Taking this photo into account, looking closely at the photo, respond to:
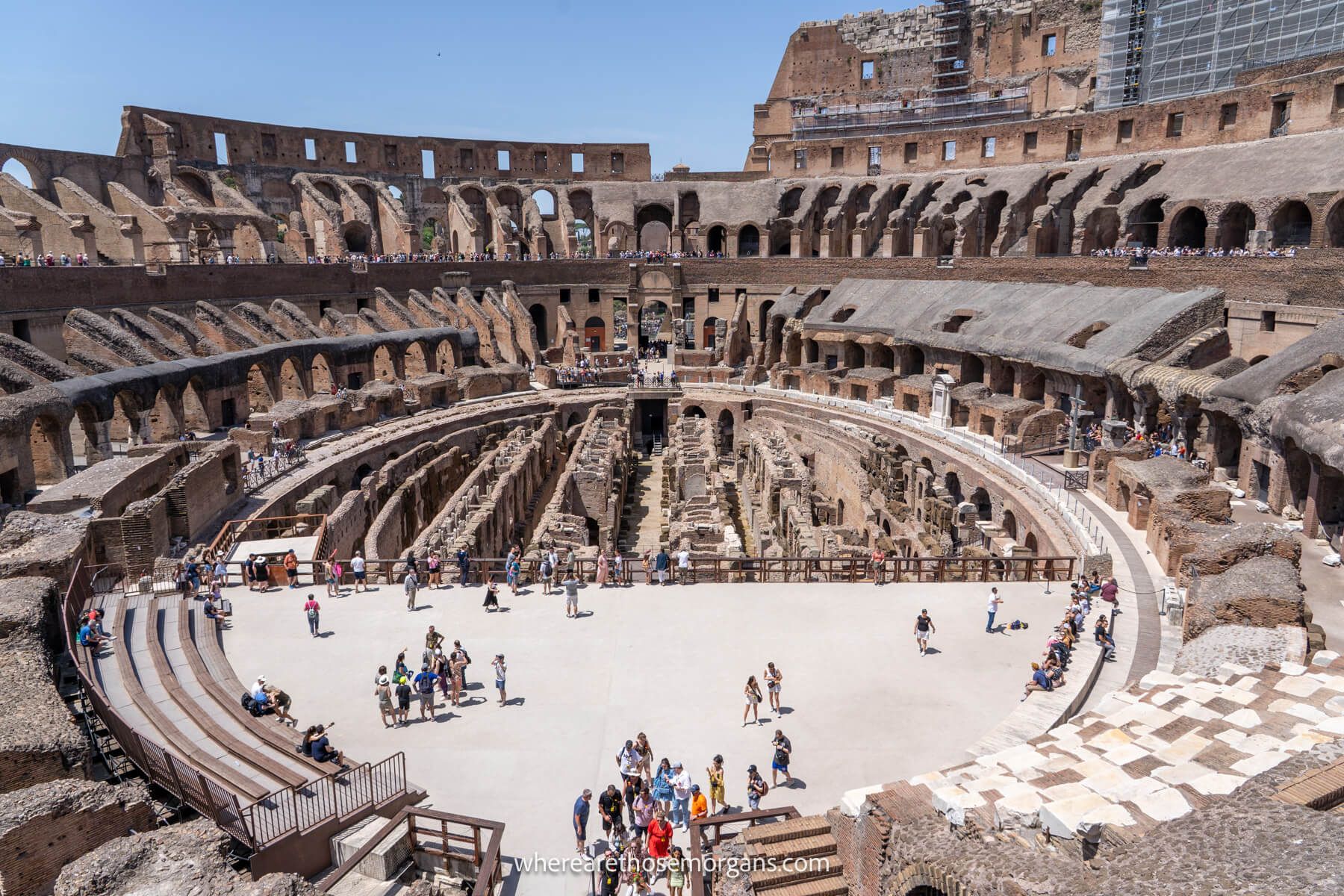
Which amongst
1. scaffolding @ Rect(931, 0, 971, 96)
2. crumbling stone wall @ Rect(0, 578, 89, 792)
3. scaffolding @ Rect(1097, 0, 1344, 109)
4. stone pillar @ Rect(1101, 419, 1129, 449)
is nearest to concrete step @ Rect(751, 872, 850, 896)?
crumbling stone wall @ Rect(0, 578, 89, 792)

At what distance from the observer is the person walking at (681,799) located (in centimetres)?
1059

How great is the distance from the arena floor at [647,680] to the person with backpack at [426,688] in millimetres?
207

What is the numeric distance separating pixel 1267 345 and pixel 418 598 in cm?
2528

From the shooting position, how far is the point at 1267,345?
2652 centimetres

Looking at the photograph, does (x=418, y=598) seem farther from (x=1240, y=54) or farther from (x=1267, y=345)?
(x=1240, y=54)

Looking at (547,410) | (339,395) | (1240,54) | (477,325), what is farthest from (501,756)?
(1240,54)

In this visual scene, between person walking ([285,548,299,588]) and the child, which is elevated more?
person walking ([285,548,299,588])

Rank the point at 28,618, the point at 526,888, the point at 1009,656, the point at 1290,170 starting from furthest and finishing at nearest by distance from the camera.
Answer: the point at 1290,170 → the point at 1009,656 → the point at 28,618 → the point at 526,888

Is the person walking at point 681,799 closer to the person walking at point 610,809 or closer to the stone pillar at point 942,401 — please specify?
the person walking at point 610,809

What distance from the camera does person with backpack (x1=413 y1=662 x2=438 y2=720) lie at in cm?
1284

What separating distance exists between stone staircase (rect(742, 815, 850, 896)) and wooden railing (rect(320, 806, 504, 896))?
8.86ft

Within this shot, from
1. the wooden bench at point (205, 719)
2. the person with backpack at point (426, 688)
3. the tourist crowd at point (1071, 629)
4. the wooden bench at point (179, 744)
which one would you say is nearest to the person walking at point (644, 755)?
the person with backpack at point (426, 688)

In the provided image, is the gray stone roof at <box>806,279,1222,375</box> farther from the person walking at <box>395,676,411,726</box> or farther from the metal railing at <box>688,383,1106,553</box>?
the person walking at <box>395,676,411,726</box>

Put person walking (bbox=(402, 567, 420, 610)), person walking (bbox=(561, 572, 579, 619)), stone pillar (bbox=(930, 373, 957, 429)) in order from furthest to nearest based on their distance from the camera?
stone pillar (bbox=(930, 373, 957, 429)), person walking (bbox=(402, 567, 420, 610)), person walking (bbox=(561, 572, 579, 619))
